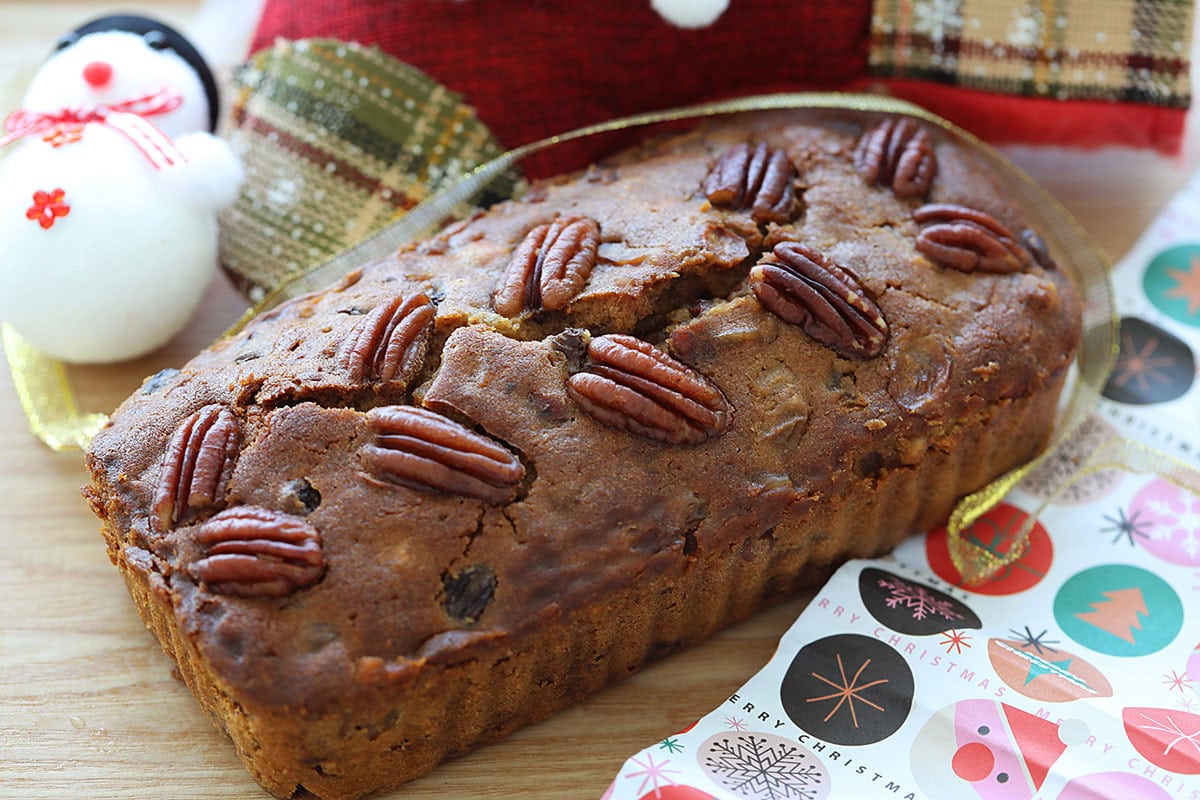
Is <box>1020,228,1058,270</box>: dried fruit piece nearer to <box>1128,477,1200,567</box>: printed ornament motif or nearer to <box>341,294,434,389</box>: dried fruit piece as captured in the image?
<box>1128,477,1200,567</box>: printed ornament motif

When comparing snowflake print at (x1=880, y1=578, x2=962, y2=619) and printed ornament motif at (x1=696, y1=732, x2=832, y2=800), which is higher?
snowflake print at (x1=880, y1=578, x2=962, y2=619)

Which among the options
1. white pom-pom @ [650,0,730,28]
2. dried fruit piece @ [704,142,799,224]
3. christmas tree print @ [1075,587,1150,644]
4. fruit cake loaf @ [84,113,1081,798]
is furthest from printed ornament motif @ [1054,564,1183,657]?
white pom-pom @ [650,0,730,28]

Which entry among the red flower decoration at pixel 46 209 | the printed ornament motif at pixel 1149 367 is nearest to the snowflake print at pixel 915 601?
the printed ornament motif at pixel 1149 367

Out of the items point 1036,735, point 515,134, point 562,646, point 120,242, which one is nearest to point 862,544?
point 1036,735

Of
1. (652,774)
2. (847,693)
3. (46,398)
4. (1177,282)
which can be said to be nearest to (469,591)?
(652,774)

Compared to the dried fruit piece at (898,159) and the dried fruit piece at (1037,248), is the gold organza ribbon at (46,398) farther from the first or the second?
the dried fruit piece at (1037,248)

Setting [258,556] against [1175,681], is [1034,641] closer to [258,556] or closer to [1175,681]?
[1175,681]

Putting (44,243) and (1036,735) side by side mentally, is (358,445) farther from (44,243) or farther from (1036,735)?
(1036,735)
